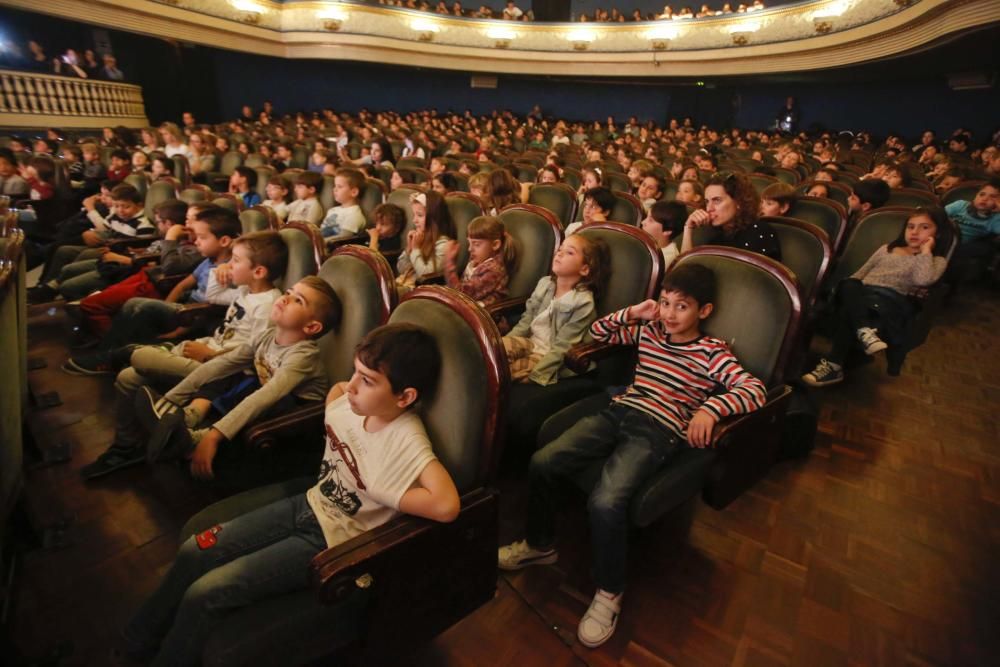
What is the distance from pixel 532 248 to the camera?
1.86 metres

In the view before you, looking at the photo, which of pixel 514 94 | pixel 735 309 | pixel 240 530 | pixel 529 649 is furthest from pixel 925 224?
pixel 514 94

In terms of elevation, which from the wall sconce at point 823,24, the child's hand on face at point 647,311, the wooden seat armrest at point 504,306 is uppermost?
the wall sconce at point 823,24

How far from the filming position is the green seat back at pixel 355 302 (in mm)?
1139

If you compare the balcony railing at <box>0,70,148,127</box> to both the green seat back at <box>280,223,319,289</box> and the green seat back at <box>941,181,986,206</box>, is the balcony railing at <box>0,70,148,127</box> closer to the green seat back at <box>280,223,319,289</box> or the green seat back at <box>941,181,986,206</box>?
the green seat back at <box>280,223,319,289</box>

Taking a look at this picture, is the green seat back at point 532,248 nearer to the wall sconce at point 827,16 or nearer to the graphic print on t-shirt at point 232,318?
the graphic print on t-shirt at point 232,318

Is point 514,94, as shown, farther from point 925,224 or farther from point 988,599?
point 988,599

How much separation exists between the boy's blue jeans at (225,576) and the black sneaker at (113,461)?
29.6 inches

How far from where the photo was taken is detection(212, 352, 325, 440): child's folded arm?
103 centimetres

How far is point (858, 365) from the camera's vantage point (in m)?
2.11

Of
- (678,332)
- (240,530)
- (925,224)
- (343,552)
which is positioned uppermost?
(925,224)

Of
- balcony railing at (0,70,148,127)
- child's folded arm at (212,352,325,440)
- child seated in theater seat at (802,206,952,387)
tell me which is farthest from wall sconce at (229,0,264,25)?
child seated in theater seat at (802,206,952,387)

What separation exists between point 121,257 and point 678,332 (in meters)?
2.34

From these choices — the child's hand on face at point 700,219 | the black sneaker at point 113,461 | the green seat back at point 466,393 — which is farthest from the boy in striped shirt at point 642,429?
the black sneaker at point 113,461

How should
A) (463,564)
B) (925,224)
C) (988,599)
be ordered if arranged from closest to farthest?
(463,564), (988,599), (925,224)
